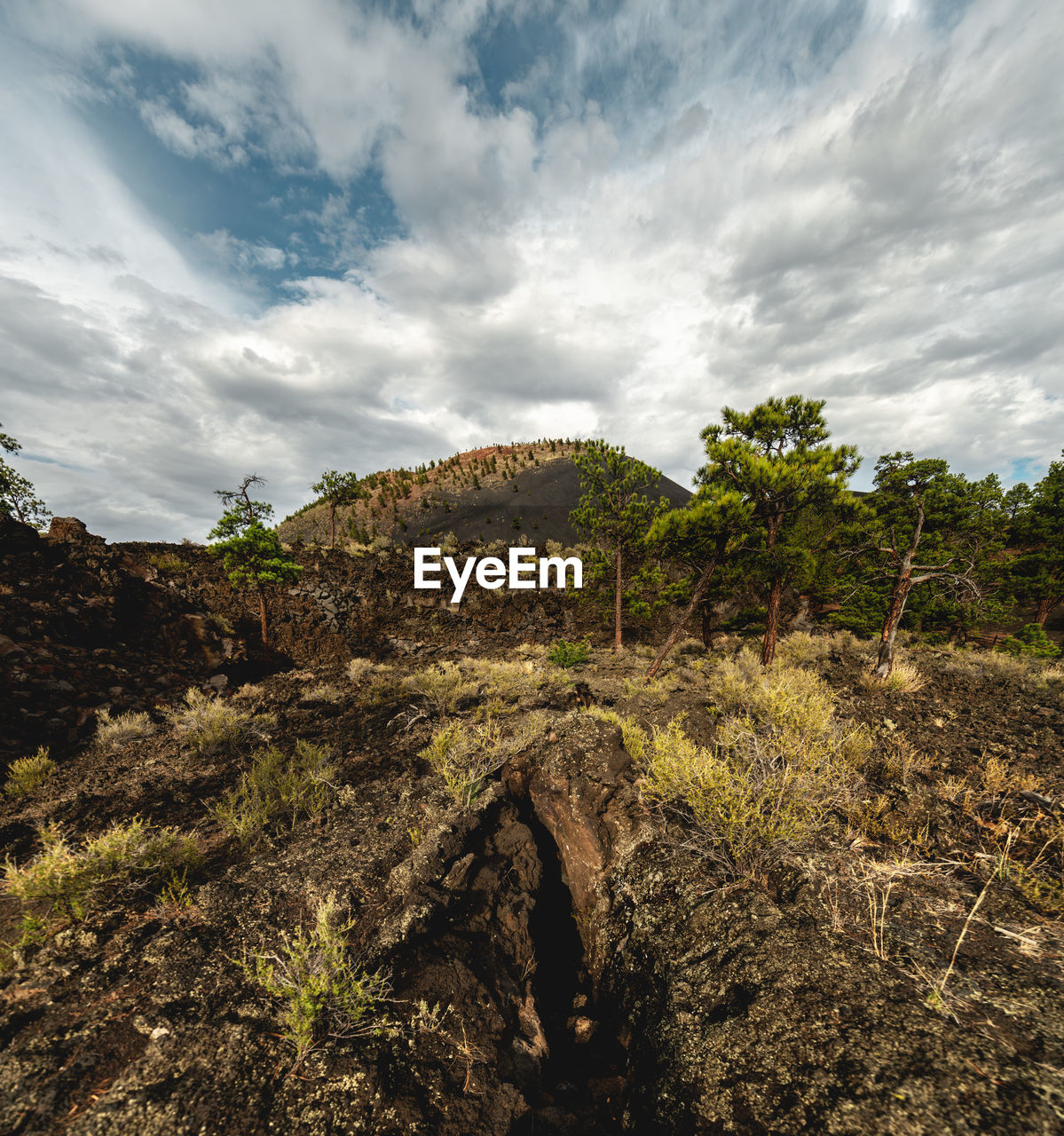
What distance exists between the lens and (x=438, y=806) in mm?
5707

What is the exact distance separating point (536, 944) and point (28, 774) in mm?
8880

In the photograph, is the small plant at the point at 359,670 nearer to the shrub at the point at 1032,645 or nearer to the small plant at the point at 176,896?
the small plant at the point at 176,896

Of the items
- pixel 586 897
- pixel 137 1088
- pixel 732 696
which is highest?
pixel 732 696

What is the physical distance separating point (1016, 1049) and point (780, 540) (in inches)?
588

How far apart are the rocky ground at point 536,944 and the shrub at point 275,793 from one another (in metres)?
0.07

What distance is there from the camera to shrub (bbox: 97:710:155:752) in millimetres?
8500

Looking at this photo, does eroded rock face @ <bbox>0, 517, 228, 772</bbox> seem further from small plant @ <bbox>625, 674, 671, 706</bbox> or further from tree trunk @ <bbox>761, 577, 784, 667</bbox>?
tree trunk @ <bbox>761, 577, 784, 667</bbox>

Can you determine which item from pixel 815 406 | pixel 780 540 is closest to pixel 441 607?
pixel 780 540

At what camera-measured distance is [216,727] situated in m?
8.62

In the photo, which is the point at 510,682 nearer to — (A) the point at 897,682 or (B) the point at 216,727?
(B) the point at 216,727

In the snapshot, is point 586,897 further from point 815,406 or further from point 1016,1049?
point 815,406

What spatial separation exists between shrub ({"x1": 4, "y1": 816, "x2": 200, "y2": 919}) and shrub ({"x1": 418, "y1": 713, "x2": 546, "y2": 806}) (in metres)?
3.06

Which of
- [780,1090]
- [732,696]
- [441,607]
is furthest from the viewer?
[441,607]

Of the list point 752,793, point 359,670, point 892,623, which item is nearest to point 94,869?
point 752,793
